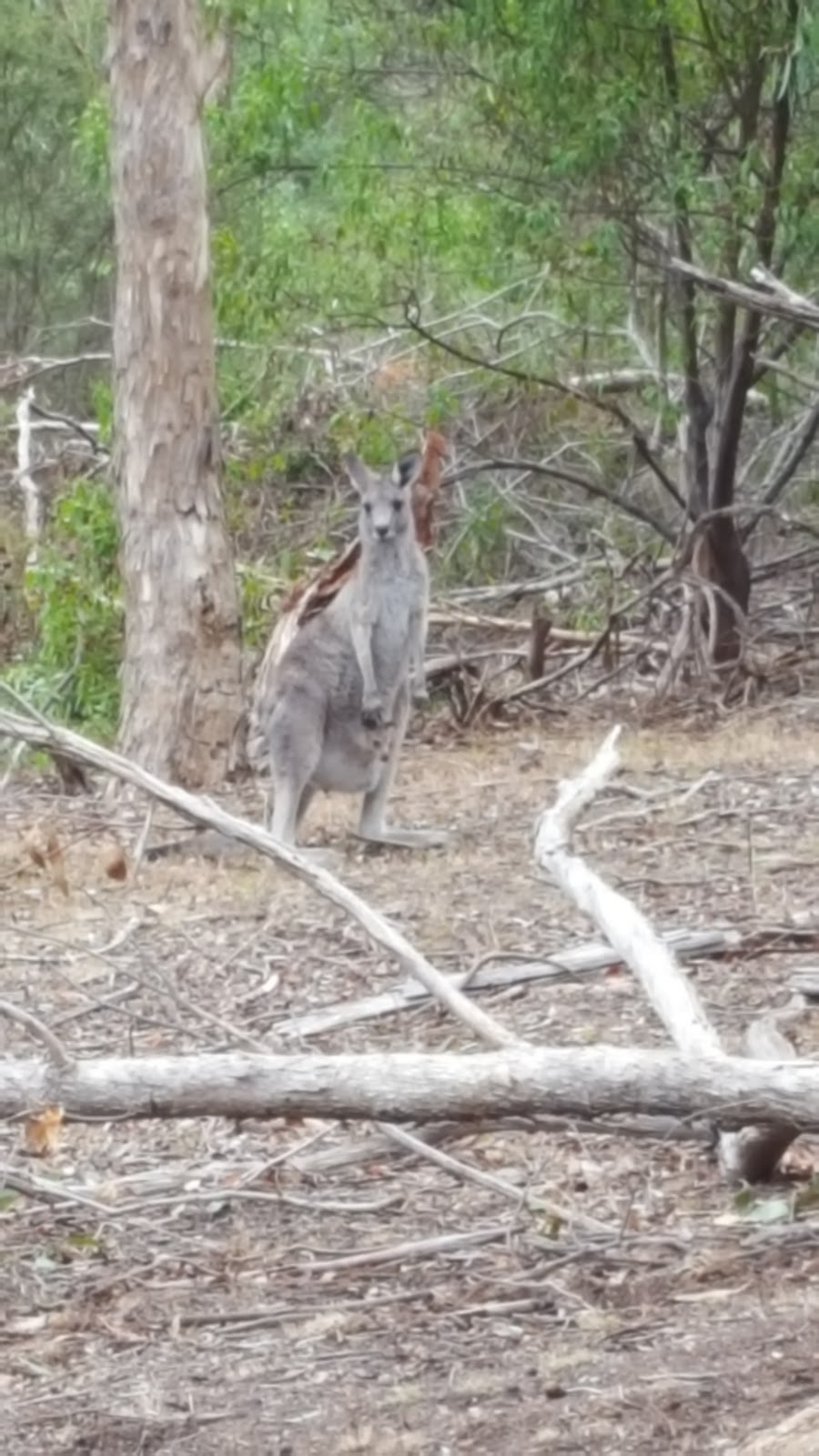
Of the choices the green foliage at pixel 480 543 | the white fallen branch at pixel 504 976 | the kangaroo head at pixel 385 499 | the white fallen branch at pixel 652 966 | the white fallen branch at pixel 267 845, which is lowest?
the green foliage at pixel 480 543

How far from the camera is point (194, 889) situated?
8.33 m

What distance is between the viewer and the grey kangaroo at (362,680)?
8.98m

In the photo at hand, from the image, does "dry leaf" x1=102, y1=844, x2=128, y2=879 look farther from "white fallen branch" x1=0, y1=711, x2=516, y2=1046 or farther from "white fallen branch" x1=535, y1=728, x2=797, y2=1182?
Result: "white fallen branch" x1=0, y1=711, x2=516, y2=1046

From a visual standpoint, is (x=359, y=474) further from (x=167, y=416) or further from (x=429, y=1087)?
(x=429, y=1087)

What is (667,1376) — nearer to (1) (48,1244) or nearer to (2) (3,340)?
(1) (48,1244)

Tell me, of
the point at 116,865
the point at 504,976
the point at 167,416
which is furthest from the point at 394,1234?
the point at 167,416

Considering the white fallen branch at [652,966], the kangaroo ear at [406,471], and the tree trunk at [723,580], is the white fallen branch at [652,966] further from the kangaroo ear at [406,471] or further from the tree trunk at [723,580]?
the tree trunk at [723,580]

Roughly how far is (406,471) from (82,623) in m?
3.56

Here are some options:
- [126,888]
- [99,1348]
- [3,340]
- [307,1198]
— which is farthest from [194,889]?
[3,340]

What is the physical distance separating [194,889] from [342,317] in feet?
17.8

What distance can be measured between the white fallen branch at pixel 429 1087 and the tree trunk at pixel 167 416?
639 cm

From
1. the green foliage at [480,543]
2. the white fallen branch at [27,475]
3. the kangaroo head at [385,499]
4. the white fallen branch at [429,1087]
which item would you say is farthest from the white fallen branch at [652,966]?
the white fallen branch at [27,475]

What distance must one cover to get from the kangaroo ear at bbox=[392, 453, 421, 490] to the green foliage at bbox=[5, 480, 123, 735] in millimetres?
3209

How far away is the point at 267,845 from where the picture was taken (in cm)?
526
